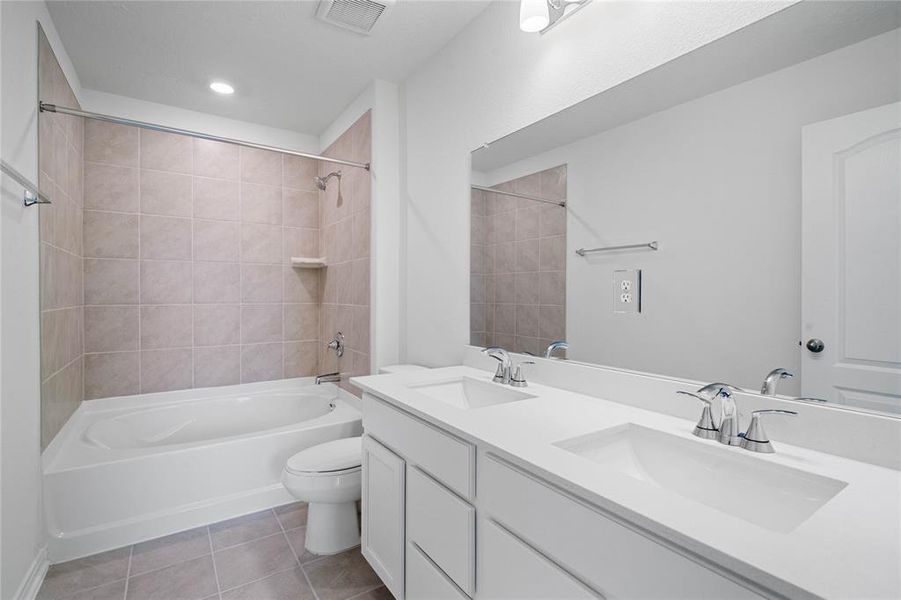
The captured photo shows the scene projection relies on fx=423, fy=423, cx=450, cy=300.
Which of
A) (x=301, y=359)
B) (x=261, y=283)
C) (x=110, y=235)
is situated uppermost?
(x=110, y=235)

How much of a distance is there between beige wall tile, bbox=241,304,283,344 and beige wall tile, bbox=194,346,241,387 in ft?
0.43

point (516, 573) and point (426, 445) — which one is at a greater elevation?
point (426, 445)

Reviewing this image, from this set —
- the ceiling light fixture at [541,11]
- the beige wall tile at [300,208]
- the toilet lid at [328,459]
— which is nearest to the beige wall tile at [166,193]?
the beige wall tile at [300,208]

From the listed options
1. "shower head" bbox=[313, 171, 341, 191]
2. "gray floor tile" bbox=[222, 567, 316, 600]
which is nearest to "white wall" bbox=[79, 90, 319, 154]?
"shower head" bbox=[313, 171, 341, 191]

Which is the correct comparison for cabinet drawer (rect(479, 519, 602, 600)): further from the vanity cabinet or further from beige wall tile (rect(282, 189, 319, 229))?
beige wall tile (rect(282, 189, 319, 229))

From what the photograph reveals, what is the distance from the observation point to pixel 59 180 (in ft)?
7.06

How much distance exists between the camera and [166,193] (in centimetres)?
296

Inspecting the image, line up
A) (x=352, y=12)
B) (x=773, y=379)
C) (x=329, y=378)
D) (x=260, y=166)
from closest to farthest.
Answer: (x=773, y=379) → (x=352, y=12) → (x=329, y=378) → (x=260, y=166)

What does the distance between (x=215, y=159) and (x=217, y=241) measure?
0.60 m

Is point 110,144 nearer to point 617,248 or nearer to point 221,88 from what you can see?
point 221,88

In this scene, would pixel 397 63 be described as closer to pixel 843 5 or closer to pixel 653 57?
pixel 653 57

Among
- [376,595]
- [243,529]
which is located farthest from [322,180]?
[376,595]

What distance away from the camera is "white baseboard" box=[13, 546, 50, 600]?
61.7 inches

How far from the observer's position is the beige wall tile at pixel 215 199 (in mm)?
3064
